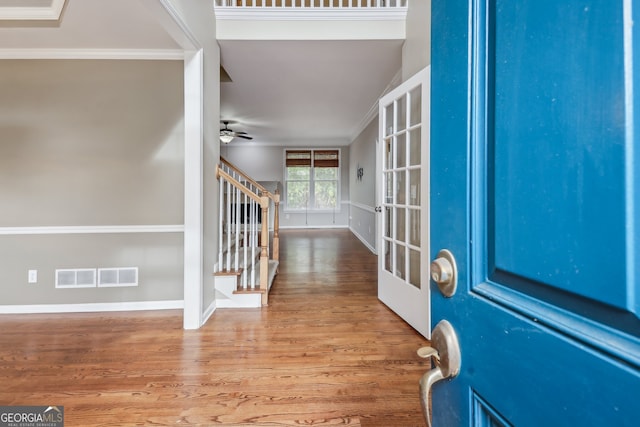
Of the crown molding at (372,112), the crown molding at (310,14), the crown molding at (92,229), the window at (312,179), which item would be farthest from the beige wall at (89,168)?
the window at (312,179)

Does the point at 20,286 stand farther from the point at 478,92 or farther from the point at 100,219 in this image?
the point at 478,92

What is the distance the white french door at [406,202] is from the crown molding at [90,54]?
2216 millimetres

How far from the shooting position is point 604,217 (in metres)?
0.31

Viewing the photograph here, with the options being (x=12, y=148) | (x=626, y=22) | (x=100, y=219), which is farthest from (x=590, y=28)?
(x=12, y=148)

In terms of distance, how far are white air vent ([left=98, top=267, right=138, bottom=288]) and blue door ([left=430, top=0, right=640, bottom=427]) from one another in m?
3.14

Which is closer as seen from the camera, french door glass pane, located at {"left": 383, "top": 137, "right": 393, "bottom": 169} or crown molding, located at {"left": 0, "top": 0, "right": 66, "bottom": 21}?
crown molding, located at {"left": 0, "top": 0, "right": 66, "bottom": 21}

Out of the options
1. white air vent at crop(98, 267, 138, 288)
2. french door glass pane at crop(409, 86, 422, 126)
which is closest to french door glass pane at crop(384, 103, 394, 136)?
french door glass pane at crop(409, 86, 422, 126)

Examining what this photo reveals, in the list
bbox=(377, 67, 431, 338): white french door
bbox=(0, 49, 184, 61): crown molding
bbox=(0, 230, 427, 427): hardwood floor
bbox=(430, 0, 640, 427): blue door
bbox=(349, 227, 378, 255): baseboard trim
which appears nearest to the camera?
bbox=(430, 0, 640, 427): blue door

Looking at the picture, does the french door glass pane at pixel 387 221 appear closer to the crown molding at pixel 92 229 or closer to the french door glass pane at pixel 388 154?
the french door glass pane at pixel 388 154

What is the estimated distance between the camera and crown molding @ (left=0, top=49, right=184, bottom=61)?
9.05 ft

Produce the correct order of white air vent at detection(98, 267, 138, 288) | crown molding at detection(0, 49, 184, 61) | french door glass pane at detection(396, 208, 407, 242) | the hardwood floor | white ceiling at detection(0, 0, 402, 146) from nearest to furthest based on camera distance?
the hardwood floor → white ceiling at detection(0, 0, 402, 146) → french door glass pane at detection(396, 208, 407, 242) → crown molding at detection(0, 49, 184, 61) → white air vent at detection(98, 267, 138, 288)

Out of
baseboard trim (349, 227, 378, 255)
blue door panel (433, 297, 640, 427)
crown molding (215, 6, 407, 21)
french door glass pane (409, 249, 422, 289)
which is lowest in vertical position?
baseboard trim (349, 227, 378, 255)

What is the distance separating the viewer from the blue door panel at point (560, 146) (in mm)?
307

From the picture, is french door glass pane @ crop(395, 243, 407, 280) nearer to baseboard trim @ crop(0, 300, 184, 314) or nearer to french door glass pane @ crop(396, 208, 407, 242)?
french door glass pane @ crop(396, 208, 407, 242)
